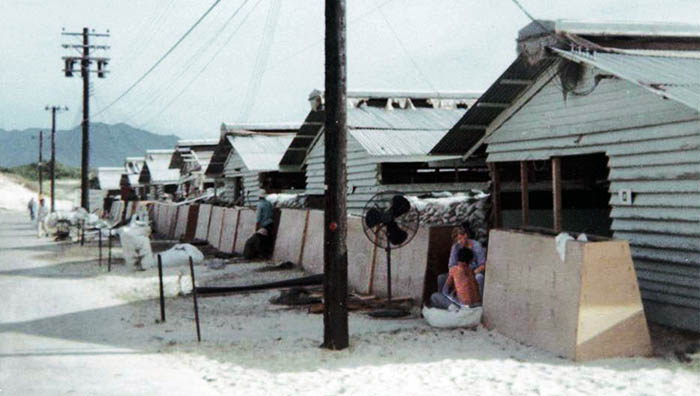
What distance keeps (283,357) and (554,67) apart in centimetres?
707

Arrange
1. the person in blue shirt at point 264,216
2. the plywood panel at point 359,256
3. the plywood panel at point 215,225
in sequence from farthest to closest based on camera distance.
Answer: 1. the plywood panel at point 215,225
2. the person in blue shirt at point 264,216
3. the plywood panel at point 359,256

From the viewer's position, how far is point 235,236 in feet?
76.2

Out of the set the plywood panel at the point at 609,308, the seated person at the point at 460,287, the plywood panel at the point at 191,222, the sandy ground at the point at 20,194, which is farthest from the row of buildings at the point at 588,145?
the sandy ground at the point at 20,194

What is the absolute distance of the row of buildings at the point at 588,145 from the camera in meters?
9.62

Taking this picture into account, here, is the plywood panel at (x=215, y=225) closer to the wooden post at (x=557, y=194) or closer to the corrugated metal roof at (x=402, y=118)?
the corrugated metal roof at (x=402, y=118)

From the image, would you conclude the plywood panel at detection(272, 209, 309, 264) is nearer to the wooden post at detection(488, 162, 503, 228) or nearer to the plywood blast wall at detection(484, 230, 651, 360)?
the wooden post at detection(488, 162, 503, 228)

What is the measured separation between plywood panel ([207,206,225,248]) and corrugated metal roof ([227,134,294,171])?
8.40ft

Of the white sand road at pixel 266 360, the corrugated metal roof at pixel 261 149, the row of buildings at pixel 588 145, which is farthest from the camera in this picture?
the corrugated metal roof at pixel 261 149

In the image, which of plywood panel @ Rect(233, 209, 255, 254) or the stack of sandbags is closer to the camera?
the stack of sandbags

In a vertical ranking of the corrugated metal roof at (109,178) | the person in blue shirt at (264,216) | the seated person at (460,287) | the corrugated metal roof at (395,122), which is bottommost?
the seated person at (460,287)

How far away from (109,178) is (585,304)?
235 feet

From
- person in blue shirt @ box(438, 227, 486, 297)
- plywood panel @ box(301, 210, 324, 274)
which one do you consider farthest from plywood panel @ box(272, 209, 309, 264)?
person in blue shirt @ box(438, 227, 486, 297)

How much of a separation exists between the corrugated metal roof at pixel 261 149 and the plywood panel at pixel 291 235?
8.16 meters

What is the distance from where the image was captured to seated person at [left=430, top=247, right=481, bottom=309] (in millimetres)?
Result: 10539
